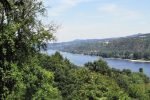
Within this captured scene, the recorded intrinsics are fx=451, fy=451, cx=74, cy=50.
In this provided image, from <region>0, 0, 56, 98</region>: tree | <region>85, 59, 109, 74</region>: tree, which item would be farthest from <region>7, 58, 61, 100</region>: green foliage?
<region>85, 59, 109, 74</region>: tree

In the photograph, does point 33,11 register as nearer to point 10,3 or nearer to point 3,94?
point 10,3

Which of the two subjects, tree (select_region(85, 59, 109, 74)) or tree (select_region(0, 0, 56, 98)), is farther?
tree (select_region(85, 59, 109, 74))

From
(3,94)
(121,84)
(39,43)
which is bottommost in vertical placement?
(121,84)

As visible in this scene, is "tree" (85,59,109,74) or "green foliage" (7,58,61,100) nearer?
"green foliage" (7,58,61,100)

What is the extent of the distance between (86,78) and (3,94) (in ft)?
128

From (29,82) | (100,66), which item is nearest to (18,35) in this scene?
(29,82)

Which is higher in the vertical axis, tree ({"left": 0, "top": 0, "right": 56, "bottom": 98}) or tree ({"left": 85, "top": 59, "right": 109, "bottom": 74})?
tree ({"left": 0, "top": 0, "right": 56, "bottom": 98})

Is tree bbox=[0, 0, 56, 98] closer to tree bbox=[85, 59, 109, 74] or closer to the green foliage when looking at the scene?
the green foliage

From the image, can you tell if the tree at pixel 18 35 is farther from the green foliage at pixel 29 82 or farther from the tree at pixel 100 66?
the tree at pixel 100 66

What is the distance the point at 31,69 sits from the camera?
20.5 metres

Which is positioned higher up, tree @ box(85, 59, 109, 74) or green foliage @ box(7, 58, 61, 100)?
green foliage @ box(7, 58, 61, 100)

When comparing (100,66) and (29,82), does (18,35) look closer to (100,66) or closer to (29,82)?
(29,82)

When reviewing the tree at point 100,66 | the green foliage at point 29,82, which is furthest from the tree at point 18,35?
the tree at point 100,66

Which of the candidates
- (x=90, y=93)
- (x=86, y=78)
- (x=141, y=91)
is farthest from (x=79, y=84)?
(x=141, y=91)
